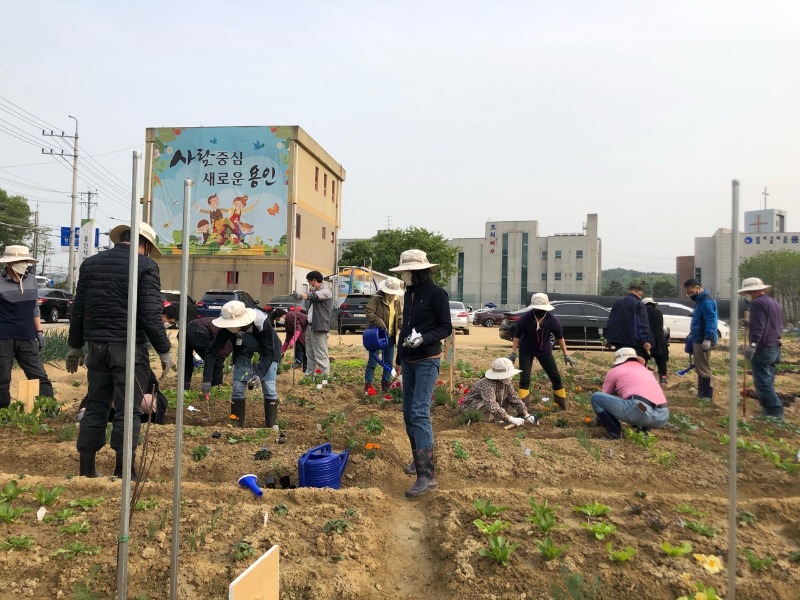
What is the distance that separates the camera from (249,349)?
6.12 metres

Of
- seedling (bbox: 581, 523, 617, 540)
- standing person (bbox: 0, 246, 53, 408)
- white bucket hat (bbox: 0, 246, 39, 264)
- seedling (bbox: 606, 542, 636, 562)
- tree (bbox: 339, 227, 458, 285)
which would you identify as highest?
tree (bbox: 339, 227, 458, 285)

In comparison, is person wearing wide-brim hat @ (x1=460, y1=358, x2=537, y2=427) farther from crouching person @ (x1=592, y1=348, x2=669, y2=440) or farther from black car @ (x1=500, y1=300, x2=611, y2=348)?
black car @ (x1=500, y1=300, x2=611, y2=348)

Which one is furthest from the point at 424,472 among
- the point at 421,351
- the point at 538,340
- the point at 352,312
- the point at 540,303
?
the point at 352,312

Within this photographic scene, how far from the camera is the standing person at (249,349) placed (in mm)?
5844

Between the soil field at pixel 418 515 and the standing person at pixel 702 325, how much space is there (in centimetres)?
166

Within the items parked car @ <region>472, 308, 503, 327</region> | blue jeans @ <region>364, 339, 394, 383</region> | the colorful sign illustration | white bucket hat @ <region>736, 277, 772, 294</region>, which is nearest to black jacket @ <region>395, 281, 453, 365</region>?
blue jeans @ <region>364, 339, 394, 383</region>

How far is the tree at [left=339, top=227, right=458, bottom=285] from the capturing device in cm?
5156

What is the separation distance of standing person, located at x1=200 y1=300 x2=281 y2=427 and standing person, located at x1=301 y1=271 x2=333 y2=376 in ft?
8.44

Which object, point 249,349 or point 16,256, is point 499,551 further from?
point 16,256

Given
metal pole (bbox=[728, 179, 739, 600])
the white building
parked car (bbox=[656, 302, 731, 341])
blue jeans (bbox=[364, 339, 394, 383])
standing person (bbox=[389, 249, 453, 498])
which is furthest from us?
the white building

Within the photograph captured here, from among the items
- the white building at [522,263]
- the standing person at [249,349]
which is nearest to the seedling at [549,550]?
the standing person at [249,349]

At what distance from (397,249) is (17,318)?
46397 mm

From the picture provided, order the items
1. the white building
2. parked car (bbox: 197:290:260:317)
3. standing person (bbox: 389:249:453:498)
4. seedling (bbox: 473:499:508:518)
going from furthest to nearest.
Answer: the white building
parked car (bbox: 197:290:260:317)
standing person (bbox: 389:249:453:498)
seedling (bbox: 473:499:508:518)

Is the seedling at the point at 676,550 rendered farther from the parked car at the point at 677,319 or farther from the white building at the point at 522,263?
the white building at the point at 522,263
